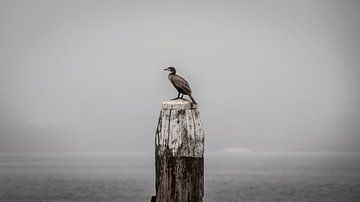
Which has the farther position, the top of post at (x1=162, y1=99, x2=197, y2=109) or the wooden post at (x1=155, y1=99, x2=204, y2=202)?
the top of post at (x1=162, y1=99, x2=197, y2=109)

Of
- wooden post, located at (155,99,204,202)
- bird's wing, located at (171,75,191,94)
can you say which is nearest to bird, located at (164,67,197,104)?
bird's wing, located at (171,75,191,94)

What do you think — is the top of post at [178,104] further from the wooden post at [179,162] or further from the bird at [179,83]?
the bird at [179,83]

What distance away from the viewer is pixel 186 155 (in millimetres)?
7699

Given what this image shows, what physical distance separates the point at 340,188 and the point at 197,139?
339 ft

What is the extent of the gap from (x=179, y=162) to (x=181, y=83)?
5.84ft

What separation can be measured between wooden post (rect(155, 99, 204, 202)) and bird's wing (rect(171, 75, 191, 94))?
4.49 ft

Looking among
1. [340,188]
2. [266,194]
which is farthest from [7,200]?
[340,188]

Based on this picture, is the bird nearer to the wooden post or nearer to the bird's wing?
the bird's wing

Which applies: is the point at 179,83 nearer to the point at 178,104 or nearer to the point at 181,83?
the point at 181,83

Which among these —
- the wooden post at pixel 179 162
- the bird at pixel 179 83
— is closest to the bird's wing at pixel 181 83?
the bird at pixel 179 83

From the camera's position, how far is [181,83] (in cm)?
927

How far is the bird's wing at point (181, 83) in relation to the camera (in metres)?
9.12

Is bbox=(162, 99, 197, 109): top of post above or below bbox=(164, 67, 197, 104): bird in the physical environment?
below

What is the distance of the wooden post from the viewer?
25.1ft
